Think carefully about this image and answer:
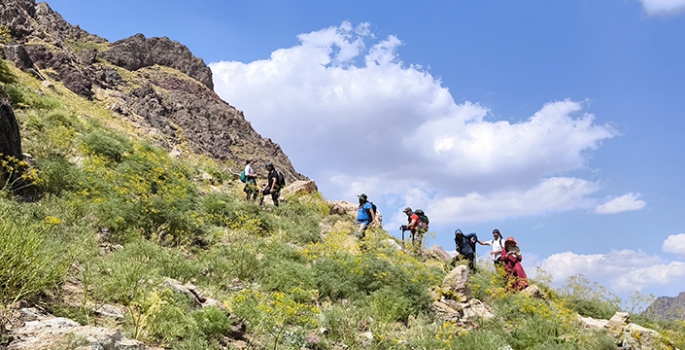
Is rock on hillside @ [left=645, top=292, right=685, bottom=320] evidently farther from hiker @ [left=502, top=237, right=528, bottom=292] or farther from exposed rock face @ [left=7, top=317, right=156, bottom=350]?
exposed rock face @ [left=7, top=317, right=156, bottom=350]

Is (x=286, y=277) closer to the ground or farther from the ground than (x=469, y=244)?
closer to the ground

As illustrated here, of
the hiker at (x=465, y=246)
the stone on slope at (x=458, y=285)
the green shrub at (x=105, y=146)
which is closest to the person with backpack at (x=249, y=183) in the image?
the green shrub at (x=105, y=146)

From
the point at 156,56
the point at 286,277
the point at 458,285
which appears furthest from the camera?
the point at 156,56

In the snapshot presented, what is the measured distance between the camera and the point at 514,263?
405 inches

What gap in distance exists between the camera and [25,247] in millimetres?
3678

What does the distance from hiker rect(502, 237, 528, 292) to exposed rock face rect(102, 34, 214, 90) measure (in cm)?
8601

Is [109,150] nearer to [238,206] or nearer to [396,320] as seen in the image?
[238,206]

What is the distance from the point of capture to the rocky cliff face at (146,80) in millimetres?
48156

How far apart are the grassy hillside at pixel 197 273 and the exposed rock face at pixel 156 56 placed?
260 feet

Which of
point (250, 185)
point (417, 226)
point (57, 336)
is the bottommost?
point (57, 336)

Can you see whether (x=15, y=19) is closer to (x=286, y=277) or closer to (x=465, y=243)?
(x=465, y=243)

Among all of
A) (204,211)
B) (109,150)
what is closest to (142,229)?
(204,211)

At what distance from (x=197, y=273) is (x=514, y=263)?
295 inches

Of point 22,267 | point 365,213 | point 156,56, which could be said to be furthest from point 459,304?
point 156,56
